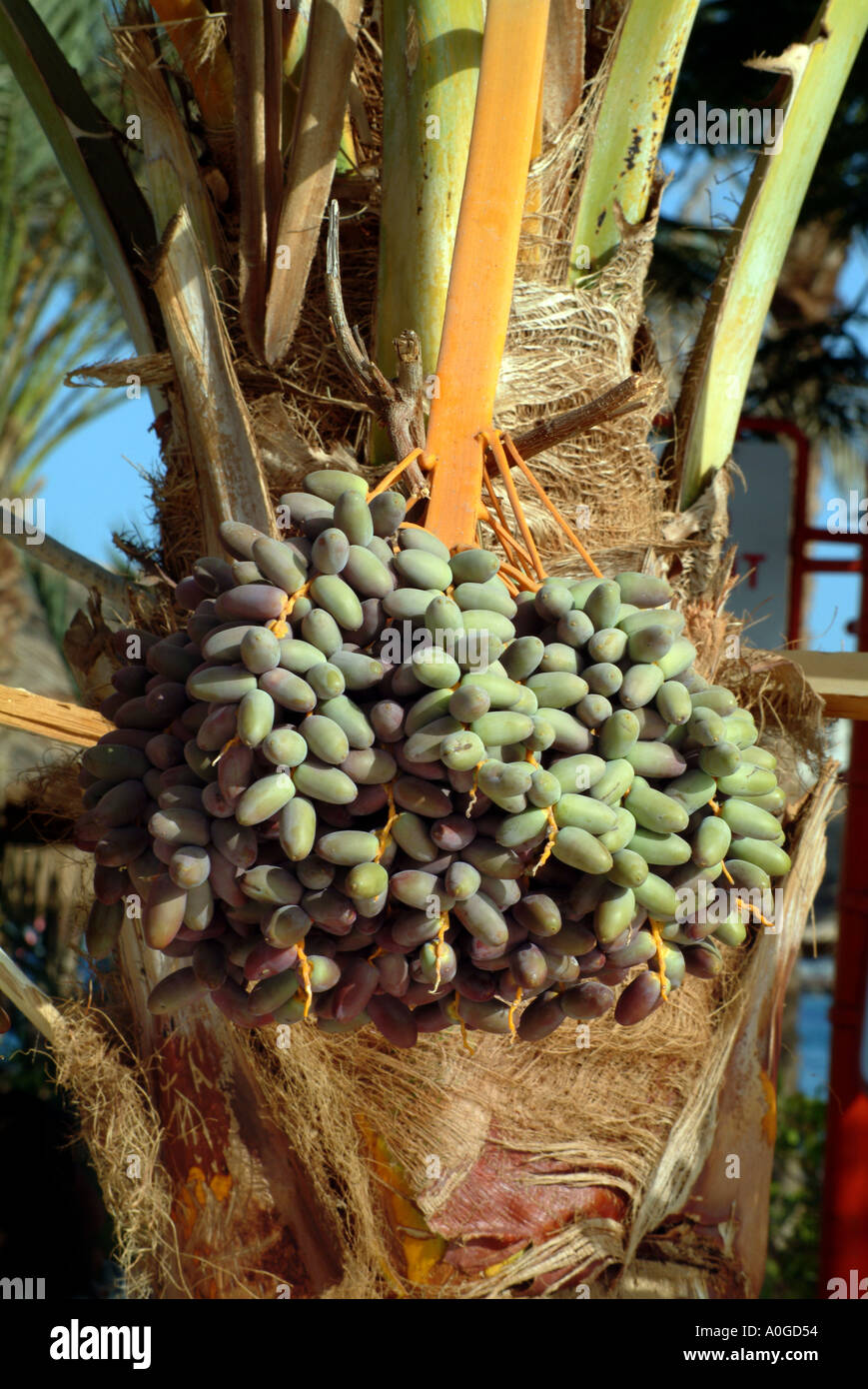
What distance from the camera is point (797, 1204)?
14.0ft

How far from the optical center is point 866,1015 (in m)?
2.61

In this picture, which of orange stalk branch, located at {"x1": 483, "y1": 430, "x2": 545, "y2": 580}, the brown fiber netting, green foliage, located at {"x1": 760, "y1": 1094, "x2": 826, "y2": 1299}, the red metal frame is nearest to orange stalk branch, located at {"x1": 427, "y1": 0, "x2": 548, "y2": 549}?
orange stalk branch, located at {"x1": 483, "y1": 430, "x2": 545, "y2": 580}

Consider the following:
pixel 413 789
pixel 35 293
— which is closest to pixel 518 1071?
pixel 413 789

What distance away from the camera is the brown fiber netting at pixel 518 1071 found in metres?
1.25

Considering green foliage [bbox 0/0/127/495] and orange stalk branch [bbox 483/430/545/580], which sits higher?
green foliage [bbox 0/0/127/495]

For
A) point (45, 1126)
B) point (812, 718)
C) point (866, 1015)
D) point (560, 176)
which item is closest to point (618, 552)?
point (812, 718)

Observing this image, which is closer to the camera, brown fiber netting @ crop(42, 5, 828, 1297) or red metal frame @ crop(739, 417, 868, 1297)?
brown fiber netting @ crop(42, 5, 828, 1297)

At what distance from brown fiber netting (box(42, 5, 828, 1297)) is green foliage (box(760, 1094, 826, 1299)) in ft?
9.59

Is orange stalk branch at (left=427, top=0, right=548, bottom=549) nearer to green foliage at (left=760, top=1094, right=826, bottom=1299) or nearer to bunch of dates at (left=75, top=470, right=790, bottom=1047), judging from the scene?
bunch of dates at (left=75, top=470, right=790, bottom=1047)

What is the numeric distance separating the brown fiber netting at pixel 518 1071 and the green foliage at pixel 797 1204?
2925mm

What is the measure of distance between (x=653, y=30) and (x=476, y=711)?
98cm

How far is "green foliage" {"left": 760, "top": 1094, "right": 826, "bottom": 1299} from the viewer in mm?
3982

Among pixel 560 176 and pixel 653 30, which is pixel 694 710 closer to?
pixel 560 176

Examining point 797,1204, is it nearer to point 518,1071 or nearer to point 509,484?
point 518,1071
